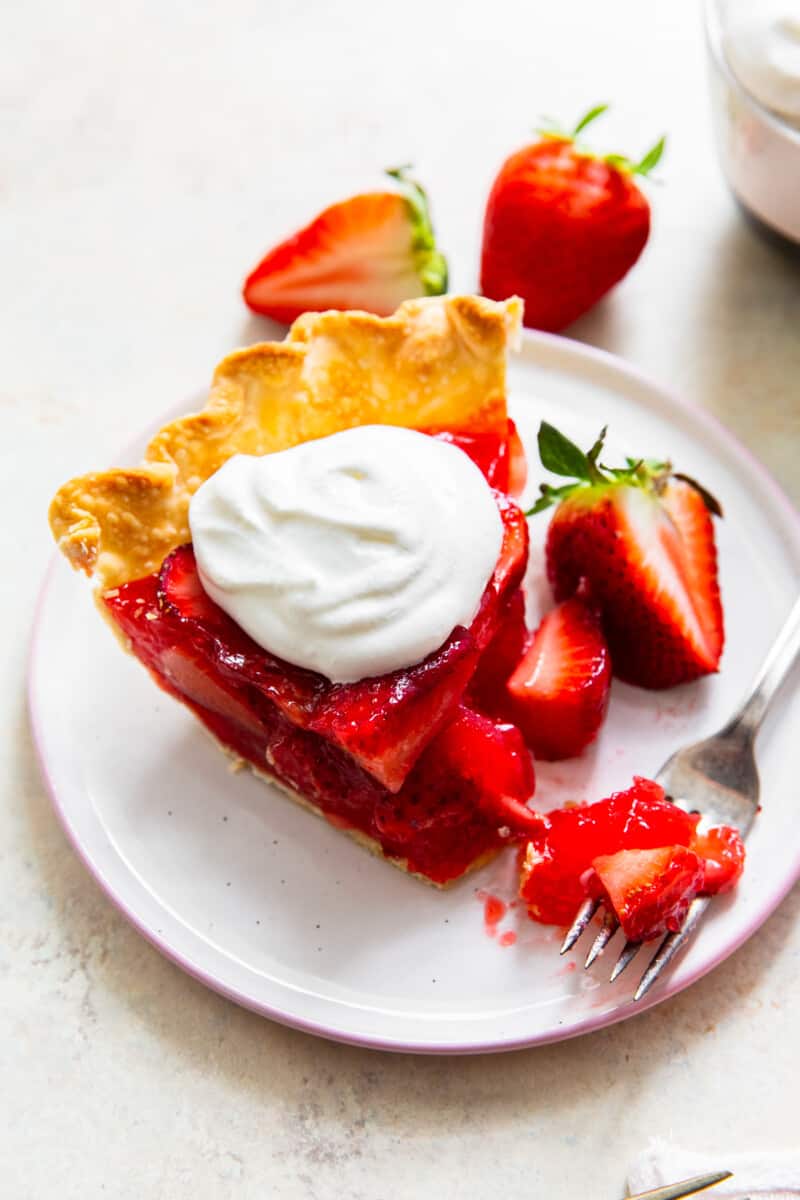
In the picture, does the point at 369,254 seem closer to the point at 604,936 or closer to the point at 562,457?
the point at 562,457

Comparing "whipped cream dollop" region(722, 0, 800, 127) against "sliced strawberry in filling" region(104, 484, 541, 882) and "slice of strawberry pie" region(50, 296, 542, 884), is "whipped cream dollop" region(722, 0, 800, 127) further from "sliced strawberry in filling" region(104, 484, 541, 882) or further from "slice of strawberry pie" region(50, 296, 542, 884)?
"sliced strawberry in filling" region(104, 484, 541, 882)

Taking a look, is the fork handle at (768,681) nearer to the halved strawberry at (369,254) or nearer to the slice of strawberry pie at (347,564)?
the slice of strawberry pie at (347,564)

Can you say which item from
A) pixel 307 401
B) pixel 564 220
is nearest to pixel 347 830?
pixel 307 401

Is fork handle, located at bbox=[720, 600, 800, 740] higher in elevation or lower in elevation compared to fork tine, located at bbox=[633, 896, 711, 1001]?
higher

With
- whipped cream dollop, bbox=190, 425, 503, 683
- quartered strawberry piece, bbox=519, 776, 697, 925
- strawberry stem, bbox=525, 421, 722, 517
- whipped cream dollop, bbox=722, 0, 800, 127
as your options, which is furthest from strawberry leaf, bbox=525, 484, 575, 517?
whipped cream dollop, bbox=722, 0, 800, 127

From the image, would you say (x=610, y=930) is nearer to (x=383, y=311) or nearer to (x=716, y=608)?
(x=716, y=608)

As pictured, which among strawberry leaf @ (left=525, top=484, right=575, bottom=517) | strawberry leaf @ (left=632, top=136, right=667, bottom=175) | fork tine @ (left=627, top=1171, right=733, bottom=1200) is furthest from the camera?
strawberry leaf @ (left=632, top=136, right=667, bottom=175)
